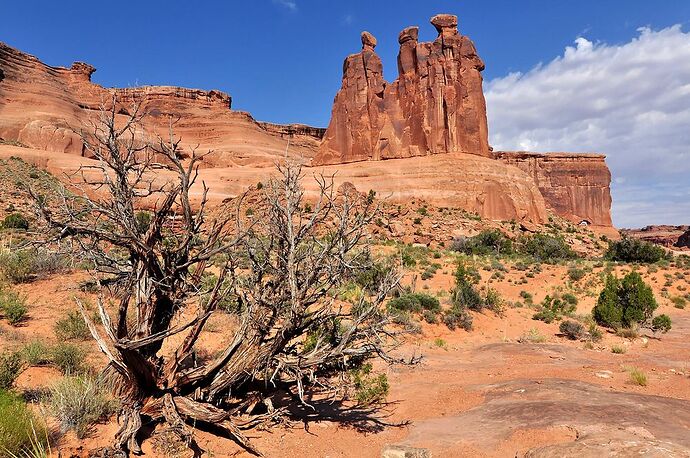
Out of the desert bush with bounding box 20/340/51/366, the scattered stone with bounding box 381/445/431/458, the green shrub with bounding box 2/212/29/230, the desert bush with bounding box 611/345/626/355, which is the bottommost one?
the desert bush with bounding box 611/345/626/355

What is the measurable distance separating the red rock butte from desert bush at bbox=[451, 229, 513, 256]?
11651 millimetres

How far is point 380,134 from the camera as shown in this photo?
56.0 meters

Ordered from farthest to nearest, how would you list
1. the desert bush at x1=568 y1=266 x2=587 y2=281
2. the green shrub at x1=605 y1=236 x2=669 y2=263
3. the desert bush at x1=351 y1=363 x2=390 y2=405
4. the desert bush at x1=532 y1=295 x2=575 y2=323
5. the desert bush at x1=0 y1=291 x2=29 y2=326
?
the green shrub at x1=605 y1=236 x2=669 y2=263, the desert bush at x1=568 y1=266 x2=587 y2=281, the desert bush at x1=532 y1=295 x2=575 y2=323, the desert bush at x1=0 y1=291 x2=29 y2=326, the desert bush at x1=351 y1=363 x2=390 y2=405

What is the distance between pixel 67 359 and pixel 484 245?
102ft

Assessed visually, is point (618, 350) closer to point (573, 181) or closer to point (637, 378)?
point (637, 378)

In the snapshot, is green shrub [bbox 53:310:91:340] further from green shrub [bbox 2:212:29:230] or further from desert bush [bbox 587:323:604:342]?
green shrub [bbox 2:212:29:230]

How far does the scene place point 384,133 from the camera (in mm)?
55719

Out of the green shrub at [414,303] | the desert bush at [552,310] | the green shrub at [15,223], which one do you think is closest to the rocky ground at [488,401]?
the green shrub at [414,303]

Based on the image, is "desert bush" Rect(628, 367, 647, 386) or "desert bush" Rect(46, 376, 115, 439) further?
"desert bush" Rect(628, 367, 647, 386)

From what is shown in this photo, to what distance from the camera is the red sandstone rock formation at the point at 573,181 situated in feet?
285

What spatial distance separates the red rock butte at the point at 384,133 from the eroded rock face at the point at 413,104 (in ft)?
0.40

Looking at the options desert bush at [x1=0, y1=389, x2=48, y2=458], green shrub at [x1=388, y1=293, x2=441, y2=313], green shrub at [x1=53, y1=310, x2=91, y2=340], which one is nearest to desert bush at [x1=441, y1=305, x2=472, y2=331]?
green shrub at [x1=388, y1=293, x2=441, y2=313]

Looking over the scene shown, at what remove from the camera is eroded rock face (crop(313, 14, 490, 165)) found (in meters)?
52.2

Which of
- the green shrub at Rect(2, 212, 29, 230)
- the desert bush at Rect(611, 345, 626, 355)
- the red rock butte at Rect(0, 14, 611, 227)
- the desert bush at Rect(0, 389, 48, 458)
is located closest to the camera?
the desert bush at Rect(0, 389, 48, 458)
